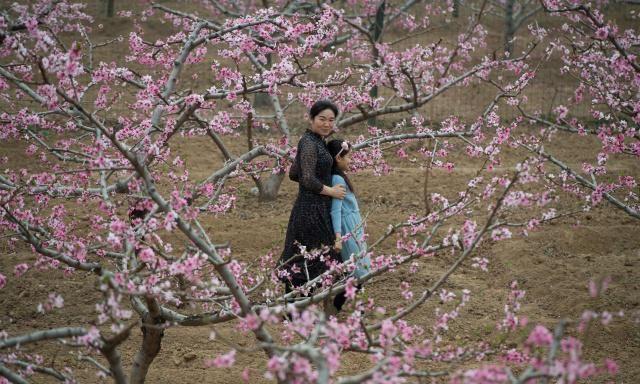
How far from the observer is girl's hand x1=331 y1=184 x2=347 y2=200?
5227 mm

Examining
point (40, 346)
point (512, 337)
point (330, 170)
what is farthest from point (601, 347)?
point (40, 346)

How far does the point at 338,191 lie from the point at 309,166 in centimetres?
29

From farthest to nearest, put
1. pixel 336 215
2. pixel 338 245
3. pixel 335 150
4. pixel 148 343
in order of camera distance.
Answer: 1. pixel 335 150
2. pixel 336 215
3. pixel 338 245
4. pixel 148 343

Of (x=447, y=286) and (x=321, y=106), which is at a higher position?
(x=321, y=106)

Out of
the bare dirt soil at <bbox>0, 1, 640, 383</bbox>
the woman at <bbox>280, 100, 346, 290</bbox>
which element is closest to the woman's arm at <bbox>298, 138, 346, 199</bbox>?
the woman at <bbox>280, 100, 346, 290</bbox>

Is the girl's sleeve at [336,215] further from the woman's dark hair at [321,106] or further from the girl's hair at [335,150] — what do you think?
the woman's dark hair at [321,106]

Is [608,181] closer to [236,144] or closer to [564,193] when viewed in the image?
[564,193]

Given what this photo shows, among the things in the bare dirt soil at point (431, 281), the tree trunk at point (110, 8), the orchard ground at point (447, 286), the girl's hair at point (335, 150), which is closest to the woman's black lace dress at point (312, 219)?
the girl's hair at point (335, 150)

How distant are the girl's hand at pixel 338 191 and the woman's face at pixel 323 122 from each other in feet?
1.37

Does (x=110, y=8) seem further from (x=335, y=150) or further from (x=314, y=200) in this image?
(x=314, y=200)

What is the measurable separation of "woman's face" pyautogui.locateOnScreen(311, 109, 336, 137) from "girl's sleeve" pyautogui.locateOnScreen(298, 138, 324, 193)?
131 mm

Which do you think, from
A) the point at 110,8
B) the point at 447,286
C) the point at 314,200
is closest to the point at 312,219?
the point at 314,200

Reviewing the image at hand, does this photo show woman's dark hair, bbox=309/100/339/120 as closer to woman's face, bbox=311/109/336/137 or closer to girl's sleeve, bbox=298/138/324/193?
woman's face, bbox=311/109/336/137

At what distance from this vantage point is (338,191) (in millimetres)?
5242
